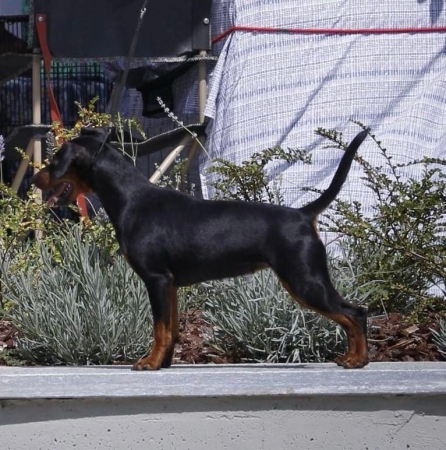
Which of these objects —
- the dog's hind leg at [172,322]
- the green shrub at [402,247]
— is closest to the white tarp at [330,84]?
the green shrub at [402,247]

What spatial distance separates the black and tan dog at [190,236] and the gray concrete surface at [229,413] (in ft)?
0.90

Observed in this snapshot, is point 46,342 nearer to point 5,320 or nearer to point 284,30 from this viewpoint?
point 5,320

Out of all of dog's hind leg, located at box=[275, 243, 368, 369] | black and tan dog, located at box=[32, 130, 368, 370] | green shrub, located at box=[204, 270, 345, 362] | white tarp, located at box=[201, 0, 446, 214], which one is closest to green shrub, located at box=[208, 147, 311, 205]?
green shrub, located at box=[204, 270, 345, 362]

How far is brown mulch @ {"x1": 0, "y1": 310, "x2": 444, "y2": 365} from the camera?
5.27 m

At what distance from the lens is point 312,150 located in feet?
23.1

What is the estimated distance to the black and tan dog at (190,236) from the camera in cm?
436

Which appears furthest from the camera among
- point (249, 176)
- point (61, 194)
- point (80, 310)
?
point (249, 176)

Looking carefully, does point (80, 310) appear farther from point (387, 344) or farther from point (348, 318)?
point (387, 344)

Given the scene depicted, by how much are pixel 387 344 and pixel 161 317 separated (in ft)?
4.88

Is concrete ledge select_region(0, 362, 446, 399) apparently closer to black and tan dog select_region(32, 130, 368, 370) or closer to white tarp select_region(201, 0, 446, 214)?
black and tan dog select_region(32, 130, 368, 370)

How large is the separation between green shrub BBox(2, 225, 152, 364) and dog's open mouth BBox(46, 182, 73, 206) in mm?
666

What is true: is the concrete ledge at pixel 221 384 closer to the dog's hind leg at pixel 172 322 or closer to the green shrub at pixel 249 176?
the dog's hind leg at pixel 172 322

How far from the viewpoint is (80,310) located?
5102 millimetres

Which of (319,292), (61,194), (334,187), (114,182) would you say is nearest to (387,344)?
(319,292)
